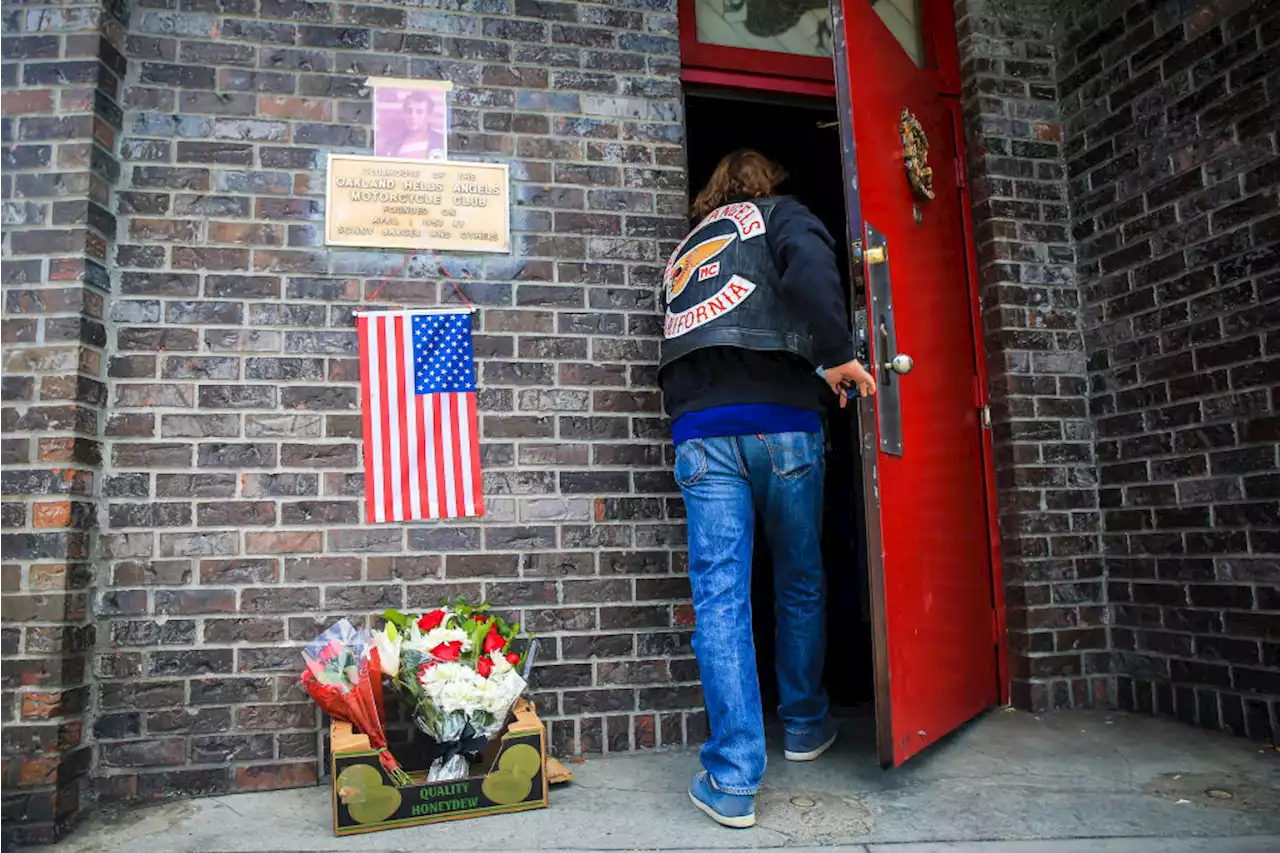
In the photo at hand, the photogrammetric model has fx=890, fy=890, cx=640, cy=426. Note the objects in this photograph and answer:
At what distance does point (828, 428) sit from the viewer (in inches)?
176

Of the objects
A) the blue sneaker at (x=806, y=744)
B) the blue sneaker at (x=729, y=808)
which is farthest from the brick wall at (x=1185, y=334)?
the blue sneaker at (x=729, y=808)

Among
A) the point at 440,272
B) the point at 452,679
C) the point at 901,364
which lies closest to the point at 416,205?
the point at 440,272

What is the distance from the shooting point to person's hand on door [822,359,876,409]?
257 cm

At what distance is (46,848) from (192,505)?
1056 mm

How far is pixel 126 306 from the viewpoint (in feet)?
9.93

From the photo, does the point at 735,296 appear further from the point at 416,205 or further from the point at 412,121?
the point at 412,121

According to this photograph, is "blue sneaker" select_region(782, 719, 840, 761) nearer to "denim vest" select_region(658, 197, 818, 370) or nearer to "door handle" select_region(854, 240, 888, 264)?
"denim vest" select_region(658, 197, 818, 370)

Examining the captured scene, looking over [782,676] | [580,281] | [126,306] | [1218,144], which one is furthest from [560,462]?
[1218,144]

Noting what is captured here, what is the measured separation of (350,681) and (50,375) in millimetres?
1372

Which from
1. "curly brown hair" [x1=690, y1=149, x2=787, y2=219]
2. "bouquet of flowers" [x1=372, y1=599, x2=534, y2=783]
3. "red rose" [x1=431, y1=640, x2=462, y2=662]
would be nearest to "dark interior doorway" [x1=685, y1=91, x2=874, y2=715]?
"curly brown hair" [x1=690, y1=149, x2=787, y2=219]

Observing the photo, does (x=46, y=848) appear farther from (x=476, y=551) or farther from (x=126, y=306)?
(x=126, y=306)

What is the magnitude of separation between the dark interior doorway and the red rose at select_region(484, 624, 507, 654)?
1.68m

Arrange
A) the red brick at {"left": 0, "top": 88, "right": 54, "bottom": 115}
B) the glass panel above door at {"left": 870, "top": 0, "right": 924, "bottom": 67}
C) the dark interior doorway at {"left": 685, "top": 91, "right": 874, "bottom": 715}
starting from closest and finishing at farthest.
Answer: the red brick at {"left": 0, "top": 88, "right": 54, "bottom": 115} < the glass panel above door at {"left": 870, "top": 0, "right": 924, "bottom": 67} < the dark interior doorway at {"left": 685, "top": 91, "right": 874, "bottom": 715}

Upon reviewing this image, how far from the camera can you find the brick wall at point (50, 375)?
104 inches
